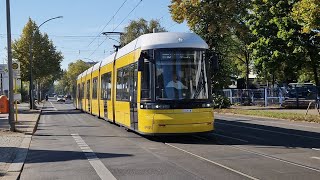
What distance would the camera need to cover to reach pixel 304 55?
152 ft

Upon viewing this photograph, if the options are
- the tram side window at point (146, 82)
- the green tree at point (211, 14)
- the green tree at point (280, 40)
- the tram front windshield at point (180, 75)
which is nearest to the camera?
the tram front windshield at point (180, 75)

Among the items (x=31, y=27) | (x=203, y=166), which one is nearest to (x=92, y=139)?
(x=203, y=166)

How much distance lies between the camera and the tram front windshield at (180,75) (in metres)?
15.0

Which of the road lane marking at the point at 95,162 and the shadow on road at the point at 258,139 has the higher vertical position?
the shadow on road at the point at 258,139

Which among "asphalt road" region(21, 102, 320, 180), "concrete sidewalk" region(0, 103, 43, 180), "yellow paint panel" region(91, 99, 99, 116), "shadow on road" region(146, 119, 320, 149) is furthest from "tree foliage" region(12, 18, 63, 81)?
"shadow on road" region(146, 119, 320, 149)

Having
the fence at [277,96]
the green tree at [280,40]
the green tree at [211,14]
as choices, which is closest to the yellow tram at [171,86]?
the fence at [277,96]

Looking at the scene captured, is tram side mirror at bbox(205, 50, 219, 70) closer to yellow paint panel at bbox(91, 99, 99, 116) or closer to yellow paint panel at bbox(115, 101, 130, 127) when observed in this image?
yellow paint panel at bbox(115, 101, 130, 127)

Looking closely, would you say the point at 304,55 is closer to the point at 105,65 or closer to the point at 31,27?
the point at 105,65

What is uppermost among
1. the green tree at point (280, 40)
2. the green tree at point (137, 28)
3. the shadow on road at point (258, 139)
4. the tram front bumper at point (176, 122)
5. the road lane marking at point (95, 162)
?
the green tree at point (137, 28)

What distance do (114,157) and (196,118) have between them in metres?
3.54

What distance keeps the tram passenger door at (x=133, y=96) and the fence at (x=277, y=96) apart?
18657 millimetres

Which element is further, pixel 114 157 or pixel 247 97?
pixel 247 97

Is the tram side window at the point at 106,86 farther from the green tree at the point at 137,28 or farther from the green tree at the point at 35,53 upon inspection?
the green tree at the point at 137,28

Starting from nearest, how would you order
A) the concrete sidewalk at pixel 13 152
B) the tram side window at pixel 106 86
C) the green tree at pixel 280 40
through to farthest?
1. the concrete sidewalk at pixel 13 152
2. the tram side window at pixel 106 86
3. the green tree at pixel 280 40
